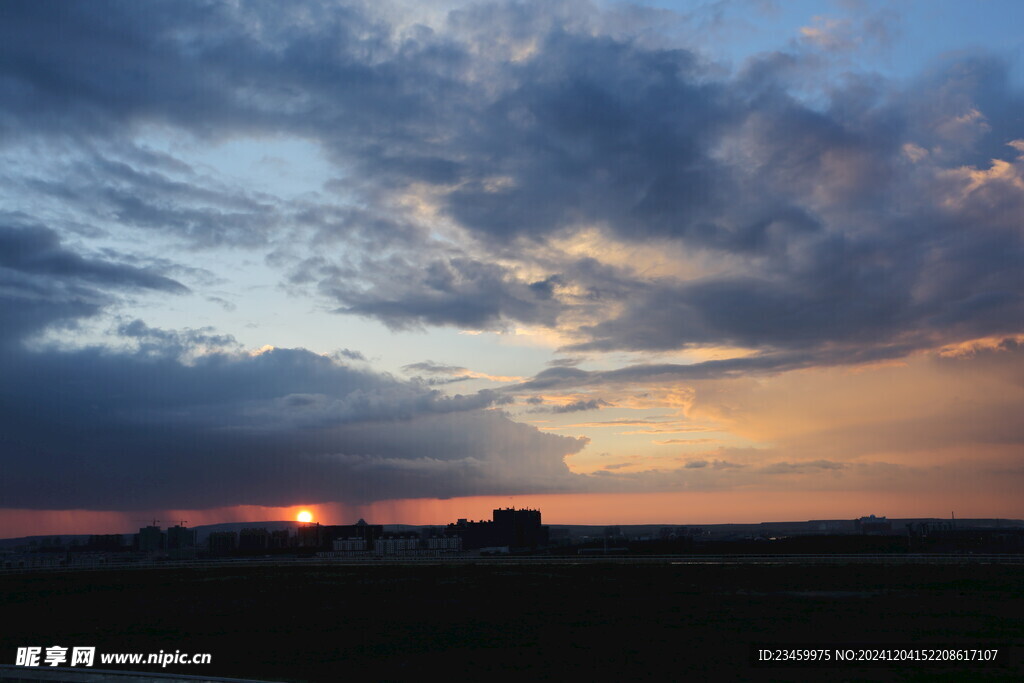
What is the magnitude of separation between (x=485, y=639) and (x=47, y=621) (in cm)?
4435

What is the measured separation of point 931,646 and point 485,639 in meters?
26.4

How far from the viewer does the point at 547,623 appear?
59.4 m

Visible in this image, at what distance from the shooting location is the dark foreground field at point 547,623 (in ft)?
139

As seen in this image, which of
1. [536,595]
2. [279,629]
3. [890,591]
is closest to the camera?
[279,629]

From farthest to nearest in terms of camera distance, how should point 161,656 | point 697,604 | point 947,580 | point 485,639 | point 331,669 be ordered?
point 947,580 < point 697,604 < point 485,639 < point 161,656 < point 331,669

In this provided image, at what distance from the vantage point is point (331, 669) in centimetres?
4275

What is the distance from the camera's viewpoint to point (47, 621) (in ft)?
237

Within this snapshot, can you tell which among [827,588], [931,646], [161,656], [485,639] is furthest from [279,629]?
[827,588]

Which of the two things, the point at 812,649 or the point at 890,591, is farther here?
the point at 890,591

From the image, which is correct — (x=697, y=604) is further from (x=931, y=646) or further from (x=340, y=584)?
(x=340, y=584)

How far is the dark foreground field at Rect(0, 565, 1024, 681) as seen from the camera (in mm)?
42406

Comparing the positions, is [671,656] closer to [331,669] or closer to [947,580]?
[331,669]

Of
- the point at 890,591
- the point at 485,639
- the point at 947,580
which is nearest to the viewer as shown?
the point at 485,639

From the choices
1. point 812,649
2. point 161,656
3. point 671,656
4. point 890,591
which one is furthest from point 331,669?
point 890,591
